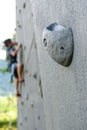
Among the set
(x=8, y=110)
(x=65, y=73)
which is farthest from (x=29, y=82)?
(x=8, y=110)

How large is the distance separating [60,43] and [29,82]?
151 inches

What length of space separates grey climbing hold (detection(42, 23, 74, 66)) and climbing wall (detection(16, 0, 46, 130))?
2.67 meters

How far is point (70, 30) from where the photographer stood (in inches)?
45.9

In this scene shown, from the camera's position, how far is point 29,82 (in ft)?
16.4

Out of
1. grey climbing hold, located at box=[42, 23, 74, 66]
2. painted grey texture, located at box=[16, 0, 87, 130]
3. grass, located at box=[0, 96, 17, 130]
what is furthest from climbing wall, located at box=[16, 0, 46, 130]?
grass, located at box=[0, 96, 17, 130]

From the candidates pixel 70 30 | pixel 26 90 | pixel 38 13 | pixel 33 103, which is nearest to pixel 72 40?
pixel 70 30

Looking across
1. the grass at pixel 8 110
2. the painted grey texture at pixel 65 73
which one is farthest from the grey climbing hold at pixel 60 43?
the grass at pixel 8 110

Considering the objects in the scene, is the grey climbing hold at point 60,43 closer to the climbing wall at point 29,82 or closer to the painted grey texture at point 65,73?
the painted grey texture at point 65,73

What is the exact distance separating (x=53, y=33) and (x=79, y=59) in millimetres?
125

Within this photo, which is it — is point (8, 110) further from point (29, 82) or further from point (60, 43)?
point (60, 43)

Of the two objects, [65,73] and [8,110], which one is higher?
[65,73]

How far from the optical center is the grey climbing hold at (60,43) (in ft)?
3.84

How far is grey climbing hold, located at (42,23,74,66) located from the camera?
117 cm

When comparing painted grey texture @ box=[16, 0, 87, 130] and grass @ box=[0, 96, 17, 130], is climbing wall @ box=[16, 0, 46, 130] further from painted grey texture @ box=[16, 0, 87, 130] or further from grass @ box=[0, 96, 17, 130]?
grass @ box=[0, 96, 17, 130]
